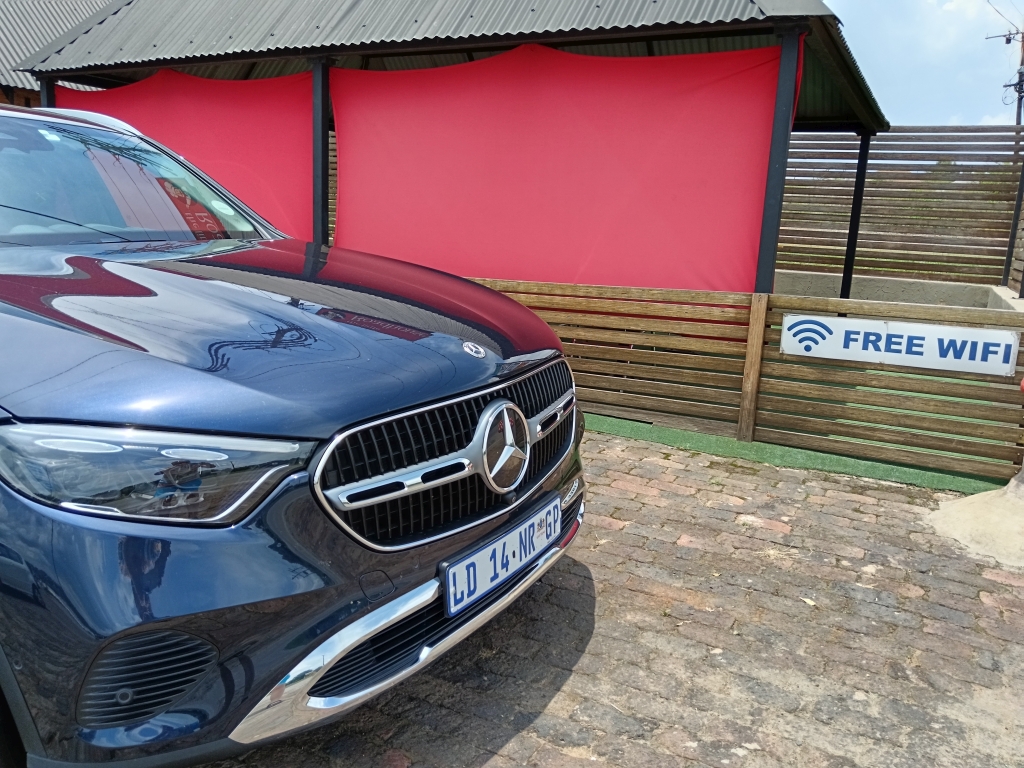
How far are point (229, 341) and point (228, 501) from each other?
0.43 meters

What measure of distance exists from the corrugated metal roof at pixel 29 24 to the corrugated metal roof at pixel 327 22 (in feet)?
79.6

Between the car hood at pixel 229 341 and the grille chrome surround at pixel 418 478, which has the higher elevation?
the car hood at pixel 229 341

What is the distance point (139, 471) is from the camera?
1.53 m

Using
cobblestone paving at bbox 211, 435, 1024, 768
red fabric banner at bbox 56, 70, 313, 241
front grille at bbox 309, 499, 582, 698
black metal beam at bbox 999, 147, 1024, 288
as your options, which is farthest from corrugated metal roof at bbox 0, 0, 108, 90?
front grille at bbox 309, 499, 582, 698

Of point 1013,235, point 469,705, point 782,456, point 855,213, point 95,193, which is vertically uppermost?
point 855,213

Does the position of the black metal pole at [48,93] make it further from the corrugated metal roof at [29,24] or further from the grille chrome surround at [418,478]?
the corrugated metal roof at [29,24]

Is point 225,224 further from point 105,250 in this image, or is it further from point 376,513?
point 376,513

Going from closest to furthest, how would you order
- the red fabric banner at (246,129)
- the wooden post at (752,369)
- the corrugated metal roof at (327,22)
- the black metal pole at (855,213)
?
the wooden post at (752,369) < the corrugated metal roof at (327,22) < the red fabric banner at (246,129) < the black metal pole at (855,213)

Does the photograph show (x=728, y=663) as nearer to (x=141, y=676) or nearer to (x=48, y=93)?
(x=141, y=676)

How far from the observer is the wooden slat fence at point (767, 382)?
15.0ft

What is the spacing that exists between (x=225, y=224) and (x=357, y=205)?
411cm

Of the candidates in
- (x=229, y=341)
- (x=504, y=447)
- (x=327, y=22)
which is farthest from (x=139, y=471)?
(x=327, y=22)

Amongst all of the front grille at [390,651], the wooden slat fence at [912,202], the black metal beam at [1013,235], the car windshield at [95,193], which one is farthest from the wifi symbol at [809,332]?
the black metal beam at [1013,235]

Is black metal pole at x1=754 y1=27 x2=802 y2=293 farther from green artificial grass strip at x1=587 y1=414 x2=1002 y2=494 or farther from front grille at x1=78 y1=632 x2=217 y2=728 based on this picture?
front grille at x1=78 y1=632 x2=217 y2=728
